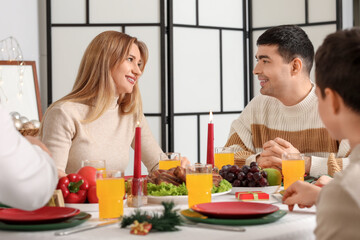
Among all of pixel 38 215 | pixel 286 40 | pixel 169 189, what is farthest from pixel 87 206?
pixel 286 40

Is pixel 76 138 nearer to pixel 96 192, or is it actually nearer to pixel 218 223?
pixel 96 192

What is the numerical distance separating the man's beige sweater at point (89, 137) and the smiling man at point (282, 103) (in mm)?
554

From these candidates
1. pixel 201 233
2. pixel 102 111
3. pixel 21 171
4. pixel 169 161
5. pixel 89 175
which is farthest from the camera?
pixel 102 111

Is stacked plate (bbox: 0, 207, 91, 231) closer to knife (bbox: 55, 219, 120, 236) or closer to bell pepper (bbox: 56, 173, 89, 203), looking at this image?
knife (bbox: 55, 219, 120, 236)

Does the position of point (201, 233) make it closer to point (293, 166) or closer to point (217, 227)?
point (217, 227)

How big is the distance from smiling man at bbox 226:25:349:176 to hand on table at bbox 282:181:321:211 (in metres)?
1.17

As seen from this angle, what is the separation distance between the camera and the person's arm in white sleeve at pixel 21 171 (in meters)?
1.35

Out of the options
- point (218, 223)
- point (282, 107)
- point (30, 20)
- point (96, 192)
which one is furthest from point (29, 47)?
point (218, 223)

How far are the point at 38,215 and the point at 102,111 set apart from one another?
→ 133 cm

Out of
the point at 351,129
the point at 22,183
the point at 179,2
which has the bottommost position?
the point at 22,183

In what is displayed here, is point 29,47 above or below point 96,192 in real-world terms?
above

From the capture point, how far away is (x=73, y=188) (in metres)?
1.99

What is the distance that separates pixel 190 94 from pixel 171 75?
0.89 feet

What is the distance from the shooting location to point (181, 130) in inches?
206
